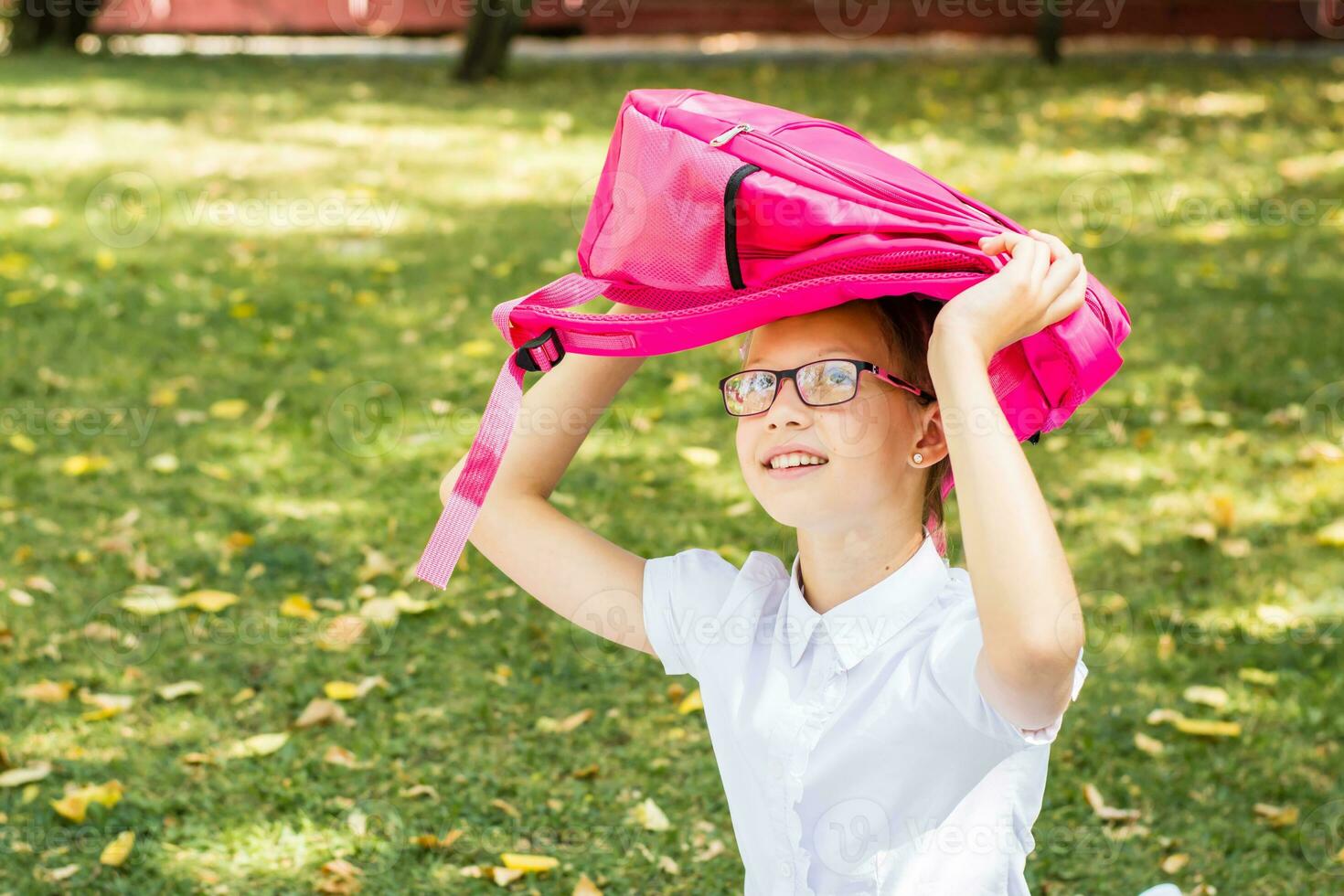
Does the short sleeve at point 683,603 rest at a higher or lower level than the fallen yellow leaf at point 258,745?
higher

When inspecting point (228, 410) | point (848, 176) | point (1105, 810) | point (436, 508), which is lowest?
point (228, 410)

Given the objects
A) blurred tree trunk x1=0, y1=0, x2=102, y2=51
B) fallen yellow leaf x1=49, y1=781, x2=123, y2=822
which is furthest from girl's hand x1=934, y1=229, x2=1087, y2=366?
blurred tree trunk x1=0, y1=0, x2=102, y2=51

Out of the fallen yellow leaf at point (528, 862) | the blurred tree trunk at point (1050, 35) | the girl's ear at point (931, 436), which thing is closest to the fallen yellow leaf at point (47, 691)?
the fallen yellow leaf at point (528, 862)

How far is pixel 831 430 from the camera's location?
173 centimetres

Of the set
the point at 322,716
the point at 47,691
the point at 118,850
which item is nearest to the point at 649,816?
the point at 322,716

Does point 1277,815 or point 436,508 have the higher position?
point 1277,815

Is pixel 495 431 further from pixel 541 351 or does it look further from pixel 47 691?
pixel 47 691

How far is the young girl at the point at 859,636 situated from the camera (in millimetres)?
1695

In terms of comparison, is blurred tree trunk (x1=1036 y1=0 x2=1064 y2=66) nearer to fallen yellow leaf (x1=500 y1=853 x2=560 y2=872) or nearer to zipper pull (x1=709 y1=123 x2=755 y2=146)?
fallen yellow leaf (x1=500 y1=853 x2=560 y2=872)

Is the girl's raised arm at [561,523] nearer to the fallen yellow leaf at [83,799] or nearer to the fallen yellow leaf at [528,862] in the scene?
the fallen yellow leaf at [528,862]

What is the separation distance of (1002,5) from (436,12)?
253 inches

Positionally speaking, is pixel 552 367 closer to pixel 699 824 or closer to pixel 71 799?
pixel 699 824

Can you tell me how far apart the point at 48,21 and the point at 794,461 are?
52.3 feet

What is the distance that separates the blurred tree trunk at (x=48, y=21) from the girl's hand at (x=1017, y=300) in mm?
15626
